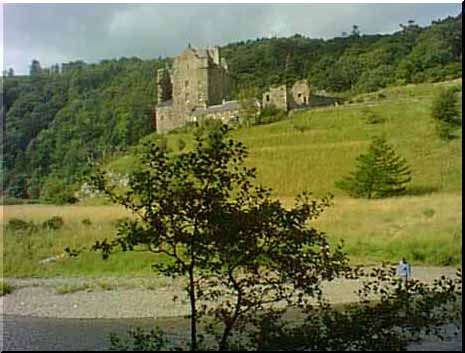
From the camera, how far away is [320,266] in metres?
3.53

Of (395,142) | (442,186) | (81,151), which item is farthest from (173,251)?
(395,142)

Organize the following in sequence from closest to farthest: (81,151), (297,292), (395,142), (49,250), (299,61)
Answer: (297,292)
(49,250)
(81,151)
(395,142)
(299,61)

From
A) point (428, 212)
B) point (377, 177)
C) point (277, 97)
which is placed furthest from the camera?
point (277, 97)

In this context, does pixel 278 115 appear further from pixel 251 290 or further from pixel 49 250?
pixel 251 290

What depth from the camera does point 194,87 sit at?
125 feet

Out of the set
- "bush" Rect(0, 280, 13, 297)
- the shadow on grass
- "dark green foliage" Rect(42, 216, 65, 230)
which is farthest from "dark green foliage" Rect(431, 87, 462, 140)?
"bush" Rect(0, 280, 13, 297)

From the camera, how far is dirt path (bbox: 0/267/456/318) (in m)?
10.2

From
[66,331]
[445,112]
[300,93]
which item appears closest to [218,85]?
[300,93]

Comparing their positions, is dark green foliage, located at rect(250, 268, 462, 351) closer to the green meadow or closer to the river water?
the green meadow

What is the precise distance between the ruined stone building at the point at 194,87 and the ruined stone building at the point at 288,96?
176 cm

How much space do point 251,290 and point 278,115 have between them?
99.6 feet

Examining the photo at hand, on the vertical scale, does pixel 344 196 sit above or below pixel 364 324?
below

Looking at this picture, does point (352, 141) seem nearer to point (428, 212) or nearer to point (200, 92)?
point (200, 92)

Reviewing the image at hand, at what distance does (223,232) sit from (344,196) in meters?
17.9
